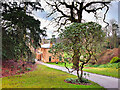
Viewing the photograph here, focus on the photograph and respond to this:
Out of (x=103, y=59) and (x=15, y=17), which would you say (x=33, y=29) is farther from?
(x=103, y=59)

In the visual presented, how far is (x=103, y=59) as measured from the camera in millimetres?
20078

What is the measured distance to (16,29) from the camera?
11.2 metres

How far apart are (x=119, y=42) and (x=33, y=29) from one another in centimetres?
2453

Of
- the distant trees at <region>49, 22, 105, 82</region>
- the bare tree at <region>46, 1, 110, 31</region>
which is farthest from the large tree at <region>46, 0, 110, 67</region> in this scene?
the distant trees at <region>49, 22, 105, 82</region>

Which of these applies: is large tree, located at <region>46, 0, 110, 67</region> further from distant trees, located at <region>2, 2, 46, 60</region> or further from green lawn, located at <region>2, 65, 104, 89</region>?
green lawn, located at <region>2, 65, 104, 89</region>

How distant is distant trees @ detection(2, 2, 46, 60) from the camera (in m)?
8.97

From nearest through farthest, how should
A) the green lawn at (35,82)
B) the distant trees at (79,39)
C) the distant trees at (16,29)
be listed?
the green lawn at (35,82) < the distant trees at (79,39) < the distant trees at (16,29)

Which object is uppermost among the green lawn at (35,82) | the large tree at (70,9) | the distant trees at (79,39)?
the large tree at (70,9)

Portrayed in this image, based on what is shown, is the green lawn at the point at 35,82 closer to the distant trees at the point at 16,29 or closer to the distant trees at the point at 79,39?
the distant trees at the point at 79,39

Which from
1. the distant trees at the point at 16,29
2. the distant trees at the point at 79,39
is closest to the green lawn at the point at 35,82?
the distant trees at the point at 79,39

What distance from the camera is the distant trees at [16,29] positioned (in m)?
8.97

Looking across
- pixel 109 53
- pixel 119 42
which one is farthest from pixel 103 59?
pixel 119 42

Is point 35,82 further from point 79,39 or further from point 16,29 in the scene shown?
point 16,29

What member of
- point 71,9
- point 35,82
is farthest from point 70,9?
point 35,82
